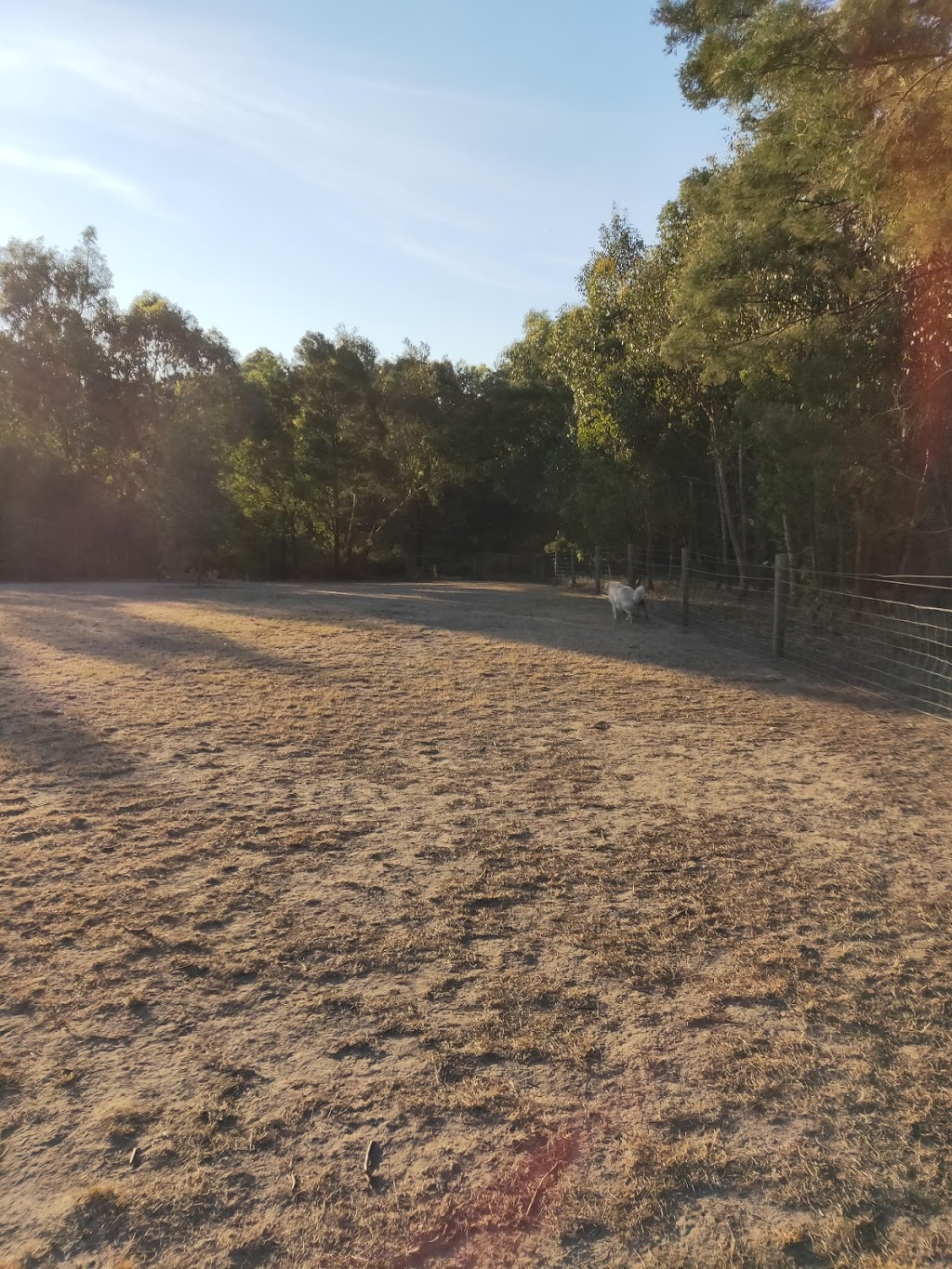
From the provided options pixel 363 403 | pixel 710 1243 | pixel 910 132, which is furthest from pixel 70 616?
pixel 363 403

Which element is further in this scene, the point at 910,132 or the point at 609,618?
the point at 609,618

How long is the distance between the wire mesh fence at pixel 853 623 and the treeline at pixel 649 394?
688 mm

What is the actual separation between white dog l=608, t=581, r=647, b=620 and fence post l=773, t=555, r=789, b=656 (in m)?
3.21

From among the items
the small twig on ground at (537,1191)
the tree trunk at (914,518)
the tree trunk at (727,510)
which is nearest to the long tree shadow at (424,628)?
the tree trunk at (727,510)

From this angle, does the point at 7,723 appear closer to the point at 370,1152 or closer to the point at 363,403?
the point at 370,1152

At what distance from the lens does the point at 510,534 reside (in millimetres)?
31609

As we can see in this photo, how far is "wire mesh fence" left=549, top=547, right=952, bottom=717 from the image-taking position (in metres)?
7.12

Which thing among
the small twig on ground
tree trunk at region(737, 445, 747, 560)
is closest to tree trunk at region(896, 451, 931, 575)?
tree trunk at region(737, 445, 747, 560)

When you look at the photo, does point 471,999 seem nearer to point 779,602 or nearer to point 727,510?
point 779,602

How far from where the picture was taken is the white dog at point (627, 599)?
12.3m

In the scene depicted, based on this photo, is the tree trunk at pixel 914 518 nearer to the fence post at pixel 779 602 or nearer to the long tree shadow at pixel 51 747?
the fence post at pixel 779 602

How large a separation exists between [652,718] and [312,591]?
14486 millimetres

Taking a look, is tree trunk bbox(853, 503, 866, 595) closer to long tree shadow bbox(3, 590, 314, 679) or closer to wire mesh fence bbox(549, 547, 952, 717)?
wire mesh fence bbox(549, 547, 952, 717)

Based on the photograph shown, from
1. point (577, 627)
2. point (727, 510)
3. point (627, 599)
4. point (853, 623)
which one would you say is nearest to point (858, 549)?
point (853, 623)
